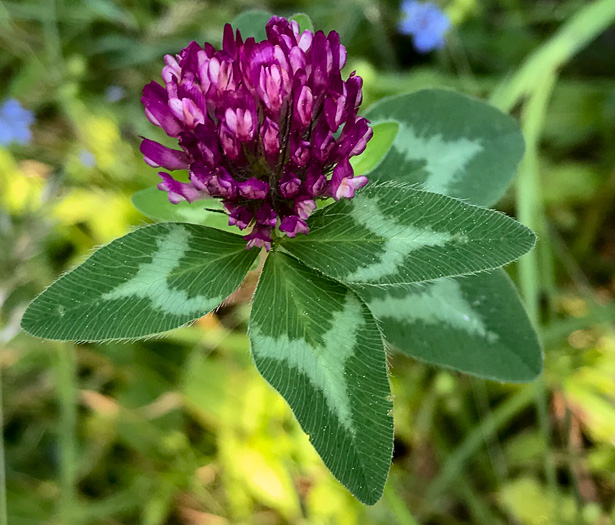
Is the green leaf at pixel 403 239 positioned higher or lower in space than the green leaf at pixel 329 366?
higher

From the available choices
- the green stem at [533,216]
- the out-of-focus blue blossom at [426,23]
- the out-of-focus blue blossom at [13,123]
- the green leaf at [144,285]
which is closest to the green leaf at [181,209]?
the green leaf at [144,285]

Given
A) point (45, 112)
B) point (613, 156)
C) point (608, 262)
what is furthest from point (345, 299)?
point (45, 112)

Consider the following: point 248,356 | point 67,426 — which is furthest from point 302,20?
point 67,426

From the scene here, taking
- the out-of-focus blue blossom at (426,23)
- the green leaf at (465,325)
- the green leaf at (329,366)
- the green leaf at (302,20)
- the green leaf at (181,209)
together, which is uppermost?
the green leaf at (302,20)

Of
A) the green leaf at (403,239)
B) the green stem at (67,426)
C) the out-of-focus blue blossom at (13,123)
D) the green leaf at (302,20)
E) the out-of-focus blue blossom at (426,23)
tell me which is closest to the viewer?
the green leaf at (403,239)

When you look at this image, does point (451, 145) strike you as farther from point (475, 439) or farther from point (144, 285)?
point (475, 439)

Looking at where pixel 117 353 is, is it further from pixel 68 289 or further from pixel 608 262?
pixel 608 262

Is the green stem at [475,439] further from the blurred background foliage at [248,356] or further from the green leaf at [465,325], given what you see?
the green leaf at [465,325]

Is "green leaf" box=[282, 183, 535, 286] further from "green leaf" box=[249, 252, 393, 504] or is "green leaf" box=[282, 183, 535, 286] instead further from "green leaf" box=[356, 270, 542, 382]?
"green leaf" box=[356, 270, 542, 382]
